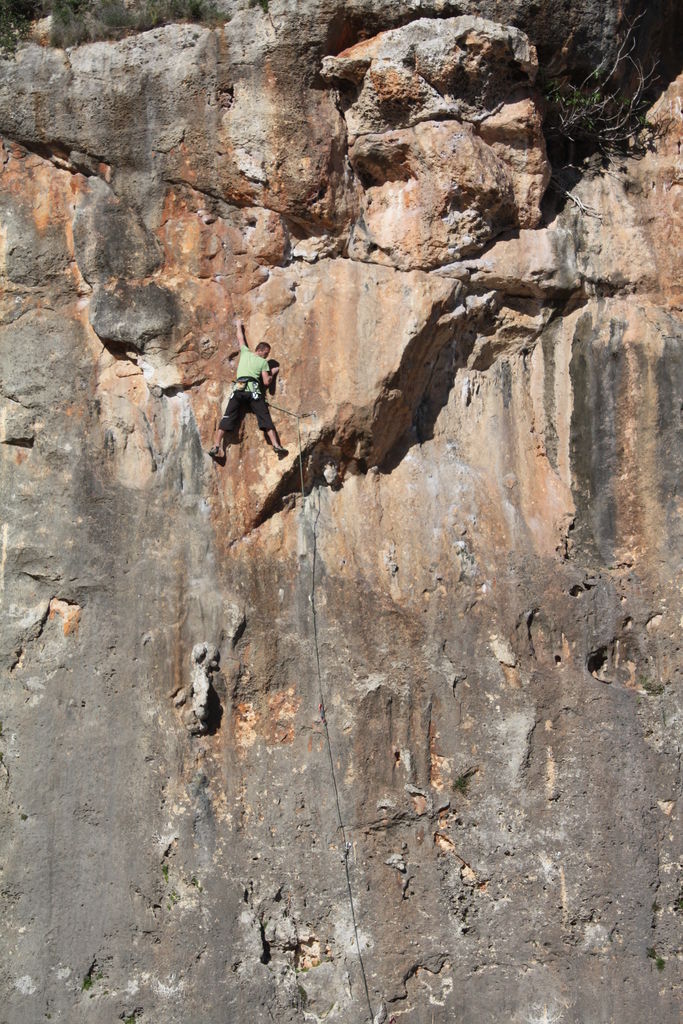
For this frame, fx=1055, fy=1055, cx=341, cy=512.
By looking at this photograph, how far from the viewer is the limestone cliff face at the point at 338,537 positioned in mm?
7551

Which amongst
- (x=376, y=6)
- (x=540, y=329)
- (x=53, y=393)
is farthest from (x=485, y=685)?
(x=376, y=6)

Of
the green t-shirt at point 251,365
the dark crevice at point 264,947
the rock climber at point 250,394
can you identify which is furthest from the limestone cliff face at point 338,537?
the green t-shirt at point 251,365

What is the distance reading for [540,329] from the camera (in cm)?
834

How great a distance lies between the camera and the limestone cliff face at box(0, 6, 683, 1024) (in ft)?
24.8

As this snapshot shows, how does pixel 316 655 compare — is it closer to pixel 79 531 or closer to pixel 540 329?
pixel 79 531

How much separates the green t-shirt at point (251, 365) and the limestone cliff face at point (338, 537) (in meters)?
0.22

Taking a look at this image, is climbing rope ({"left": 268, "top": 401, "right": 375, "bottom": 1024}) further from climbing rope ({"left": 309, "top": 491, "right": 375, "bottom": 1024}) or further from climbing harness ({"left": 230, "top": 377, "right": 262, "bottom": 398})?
climbing harness ({"left": 230, "top": 377, "right": 262, "bottom": 398})

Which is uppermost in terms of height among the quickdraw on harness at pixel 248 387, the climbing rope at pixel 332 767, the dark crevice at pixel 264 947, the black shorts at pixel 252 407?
the quickdraw on harness at pixel 248 387

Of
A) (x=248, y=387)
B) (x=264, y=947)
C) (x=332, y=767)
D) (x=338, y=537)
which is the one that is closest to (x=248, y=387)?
(x=248, y=387)

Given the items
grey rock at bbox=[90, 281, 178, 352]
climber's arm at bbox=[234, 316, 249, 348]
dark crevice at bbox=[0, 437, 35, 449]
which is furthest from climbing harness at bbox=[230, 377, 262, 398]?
dark crevice at bbox=[0, 437, 35, 449]

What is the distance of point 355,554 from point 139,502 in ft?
5.57

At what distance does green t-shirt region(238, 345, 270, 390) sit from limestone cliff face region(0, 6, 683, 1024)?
0.22 m

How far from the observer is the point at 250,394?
788cm

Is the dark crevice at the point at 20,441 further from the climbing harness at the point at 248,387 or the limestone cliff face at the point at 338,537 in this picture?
the climbing harness at the point at 248,387
